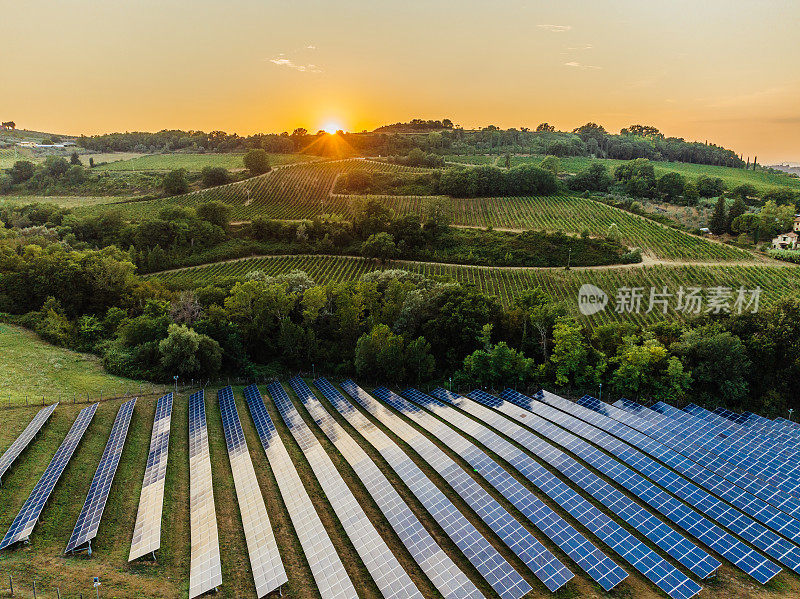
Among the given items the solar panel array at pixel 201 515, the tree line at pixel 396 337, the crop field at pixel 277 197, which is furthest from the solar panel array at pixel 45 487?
the crop field at pixel 277 197

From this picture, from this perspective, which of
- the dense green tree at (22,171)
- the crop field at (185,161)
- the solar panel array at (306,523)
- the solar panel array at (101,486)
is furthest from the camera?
the crop field at (185,161)

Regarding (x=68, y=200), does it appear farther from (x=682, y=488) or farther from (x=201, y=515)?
(x=682, y=488)

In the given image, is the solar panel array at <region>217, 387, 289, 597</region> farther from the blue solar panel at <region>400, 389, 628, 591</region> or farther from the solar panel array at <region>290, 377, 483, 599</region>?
the blue solar panel at <region>400, 389, 628, 591</region>

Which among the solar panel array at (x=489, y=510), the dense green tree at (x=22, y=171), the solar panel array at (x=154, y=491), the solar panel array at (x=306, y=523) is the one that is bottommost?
the solar panel array at (x=489, y=510)

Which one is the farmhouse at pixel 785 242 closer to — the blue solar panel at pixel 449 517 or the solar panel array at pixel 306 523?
the blue solar panel at pixel 449 517

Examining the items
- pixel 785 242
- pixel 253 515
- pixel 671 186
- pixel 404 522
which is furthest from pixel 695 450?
pixel 671 186

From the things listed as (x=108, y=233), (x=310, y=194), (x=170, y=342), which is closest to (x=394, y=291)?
(x=170, y=342)
